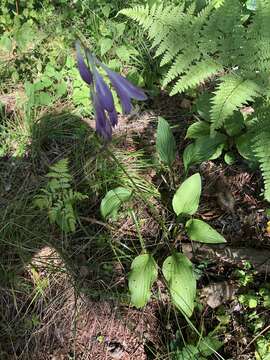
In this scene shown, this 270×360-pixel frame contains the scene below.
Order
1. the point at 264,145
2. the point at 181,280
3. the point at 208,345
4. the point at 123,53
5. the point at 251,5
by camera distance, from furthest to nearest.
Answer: the point at 123,53 → the point at 251,5 → the point at 181,280 → the point at 208,345 → the point at 264,145

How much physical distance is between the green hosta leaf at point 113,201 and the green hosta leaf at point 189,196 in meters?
0.28

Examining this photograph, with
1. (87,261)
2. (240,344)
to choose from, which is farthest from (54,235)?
(240,344)

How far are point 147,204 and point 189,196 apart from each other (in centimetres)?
26

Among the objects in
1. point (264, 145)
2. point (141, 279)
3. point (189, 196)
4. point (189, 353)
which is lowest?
point (189, 353)

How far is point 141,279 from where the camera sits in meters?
2.21

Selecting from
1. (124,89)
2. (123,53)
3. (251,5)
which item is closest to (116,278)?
(124,89)

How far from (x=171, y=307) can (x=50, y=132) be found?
1.44 metres

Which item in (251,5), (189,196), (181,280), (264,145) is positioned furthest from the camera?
(251,5)

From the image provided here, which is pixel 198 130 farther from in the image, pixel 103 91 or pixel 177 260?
pixel 103 91

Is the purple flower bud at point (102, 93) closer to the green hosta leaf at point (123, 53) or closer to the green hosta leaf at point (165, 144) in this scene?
the green hosta leaf at point (165, 144)

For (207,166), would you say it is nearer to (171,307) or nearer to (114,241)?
(114,241)

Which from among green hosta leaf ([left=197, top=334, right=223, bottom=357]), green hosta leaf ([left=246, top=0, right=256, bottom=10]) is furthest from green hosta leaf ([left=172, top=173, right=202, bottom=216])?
green hosta leaf ([left=246, top=0, right=256, bottom=10])

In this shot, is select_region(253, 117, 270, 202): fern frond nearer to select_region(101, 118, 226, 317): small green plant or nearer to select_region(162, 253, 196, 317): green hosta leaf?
select_region(101, 118, 226, 317): small green plant

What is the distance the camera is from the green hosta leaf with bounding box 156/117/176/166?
2.62 meters
